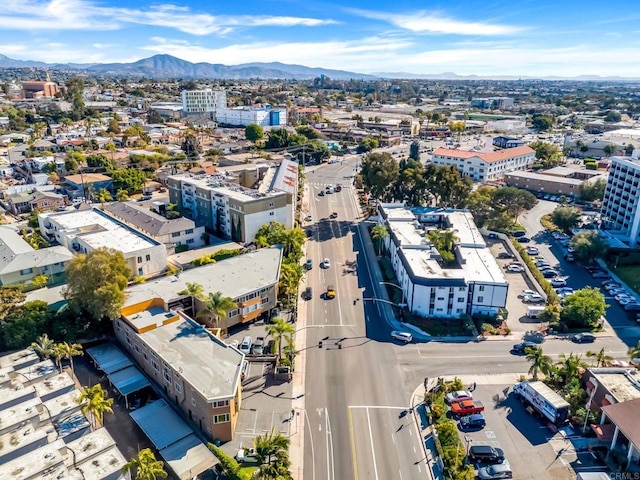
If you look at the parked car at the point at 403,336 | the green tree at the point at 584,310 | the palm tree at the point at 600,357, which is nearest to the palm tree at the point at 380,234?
the parked car at the point at 403,336

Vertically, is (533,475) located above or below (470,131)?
below

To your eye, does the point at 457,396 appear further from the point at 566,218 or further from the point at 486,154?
the point at 486,154

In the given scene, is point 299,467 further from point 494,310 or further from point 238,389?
point 494,310

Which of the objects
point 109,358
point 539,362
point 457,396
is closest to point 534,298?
point 539,362

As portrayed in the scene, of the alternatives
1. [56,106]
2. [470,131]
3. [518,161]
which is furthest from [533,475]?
[56,106]

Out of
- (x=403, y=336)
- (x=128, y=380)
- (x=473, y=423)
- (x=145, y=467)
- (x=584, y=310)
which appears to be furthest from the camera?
(x=584, y=310)

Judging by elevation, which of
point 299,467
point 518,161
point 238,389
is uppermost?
point 518,161
